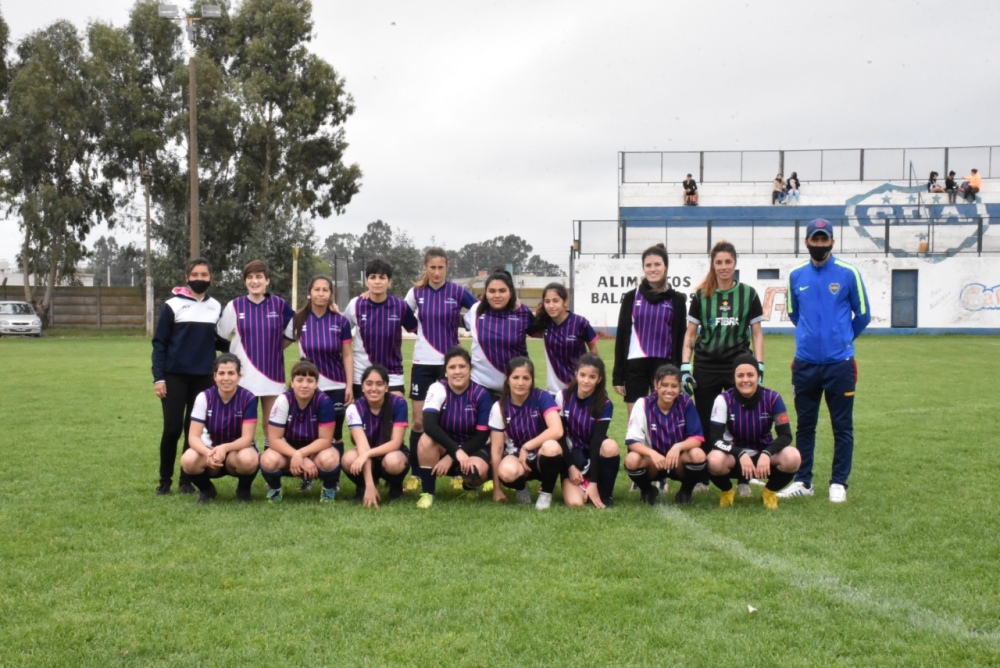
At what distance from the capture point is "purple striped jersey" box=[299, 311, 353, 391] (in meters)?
6.45

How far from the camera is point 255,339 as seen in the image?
21.0ft

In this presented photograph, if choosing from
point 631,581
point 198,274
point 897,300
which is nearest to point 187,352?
point 198,274

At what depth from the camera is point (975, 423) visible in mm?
9477

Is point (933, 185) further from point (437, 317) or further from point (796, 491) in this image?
point (437, 317)

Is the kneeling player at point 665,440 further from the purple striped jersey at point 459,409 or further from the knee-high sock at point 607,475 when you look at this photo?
the purple striped jersey at point 459,409

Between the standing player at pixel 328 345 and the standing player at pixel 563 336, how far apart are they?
133cm

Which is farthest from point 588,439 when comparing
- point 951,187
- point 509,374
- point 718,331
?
point 951,187

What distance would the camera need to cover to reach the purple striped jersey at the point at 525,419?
6.00 m

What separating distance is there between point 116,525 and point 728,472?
3.72 metres

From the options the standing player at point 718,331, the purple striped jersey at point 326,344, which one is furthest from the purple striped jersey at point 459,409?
the standing player at point 718,331

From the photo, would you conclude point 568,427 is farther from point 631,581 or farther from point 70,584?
point 70,584

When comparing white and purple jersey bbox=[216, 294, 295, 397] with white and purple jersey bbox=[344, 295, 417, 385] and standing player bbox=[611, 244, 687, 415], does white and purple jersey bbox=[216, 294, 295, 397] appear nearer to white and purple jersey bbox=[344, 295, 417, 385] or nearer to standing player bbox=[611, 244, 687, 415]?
white and purple jersey bbox=[344, 295, 417, 385]

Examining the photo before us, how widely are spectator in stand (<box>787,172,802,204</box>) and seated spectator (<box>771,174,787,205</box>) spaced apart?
255 millimetres

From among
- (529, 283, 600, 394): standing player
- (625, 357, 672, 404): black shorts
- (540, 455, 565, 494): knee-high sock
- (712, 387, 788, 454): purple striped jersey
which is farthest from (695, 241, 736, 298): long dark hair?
(540, 455, 565, 494): knee-high sock
